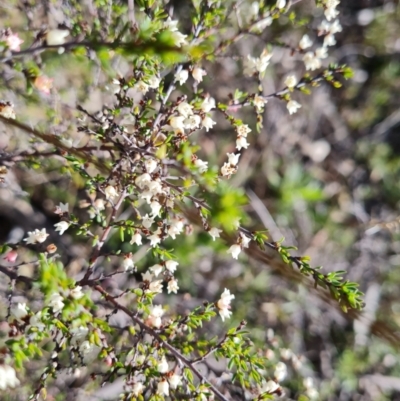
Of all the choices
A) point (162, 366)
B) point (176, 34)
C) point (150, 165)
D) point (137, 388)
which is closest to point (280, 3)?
point (176, 34)

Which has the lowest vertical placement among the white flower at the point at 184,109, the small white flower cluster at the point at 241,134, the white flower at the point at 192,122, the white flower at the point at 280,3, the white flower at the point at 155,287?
the white flower at the point at 155,287

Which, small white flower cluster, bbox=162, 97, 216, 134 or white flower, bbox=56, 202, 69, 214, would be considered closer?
small white flower cluster, bbox=162, 97, 216, 134

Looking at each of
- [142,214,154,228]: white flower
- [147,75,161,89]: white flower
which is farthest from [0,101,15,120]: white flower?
[142,214,154,228]: white flower

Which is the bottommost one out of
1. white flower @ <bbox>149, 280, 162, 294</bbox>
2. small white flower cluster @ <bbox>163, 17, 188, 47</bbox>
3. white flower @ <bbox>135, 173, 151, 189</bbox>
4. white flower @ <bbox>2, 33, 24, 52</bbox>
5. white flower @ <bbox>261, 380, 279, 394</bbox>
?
white flower @ <bbox>261, 380, 279, 394</bbox>

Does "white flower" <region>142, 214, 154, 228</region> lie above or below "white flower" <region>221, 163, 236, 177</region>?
below

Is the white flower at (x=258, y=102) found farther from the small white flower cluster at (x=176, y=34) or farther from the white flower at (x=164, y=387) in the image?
the white flower at (x=164, y=387)

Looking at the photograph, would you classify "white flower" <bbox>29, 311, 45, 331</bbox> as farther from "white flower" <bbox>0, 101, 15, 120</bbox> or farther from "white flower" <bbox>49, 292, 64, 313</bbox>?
"white flower" <bbox>0, 101, 15, 120</bbox>

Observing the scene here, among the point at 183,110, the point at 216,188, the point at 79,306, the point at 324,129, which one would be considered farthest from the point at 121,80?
the point at 324,129

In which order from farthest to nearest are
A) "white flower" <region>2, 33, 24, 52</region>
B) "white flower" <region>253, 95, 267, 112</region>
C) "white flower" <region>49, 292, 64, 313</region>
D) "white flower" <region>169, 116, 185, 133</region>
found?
1. "white flower" <region>253, 95, 267, 112</region>
2. "white flower" <region>169, 116, 185, 133</region>
3. "white flower" <region>2, 33, 24, 52</region>
4. "white flower" <region>49, 292, 64, 313</region>

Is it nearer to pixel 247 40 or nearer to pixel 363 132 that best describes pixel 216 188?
pixel 247 40

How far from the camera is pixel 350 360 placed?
3.95 meters

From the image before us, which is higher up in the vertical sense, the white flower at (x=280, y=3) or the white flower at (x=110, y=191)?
the white flower at (x=280, y=3)

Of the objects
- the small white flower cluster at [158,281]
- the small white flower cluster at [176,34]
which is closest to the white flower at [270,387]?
the small white flower cluster at [158,281]

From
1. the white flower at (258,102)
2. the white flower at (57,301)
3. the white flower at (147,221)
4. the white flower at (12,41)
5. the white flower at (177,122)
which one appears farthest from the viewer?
the white flower at (258,102)
